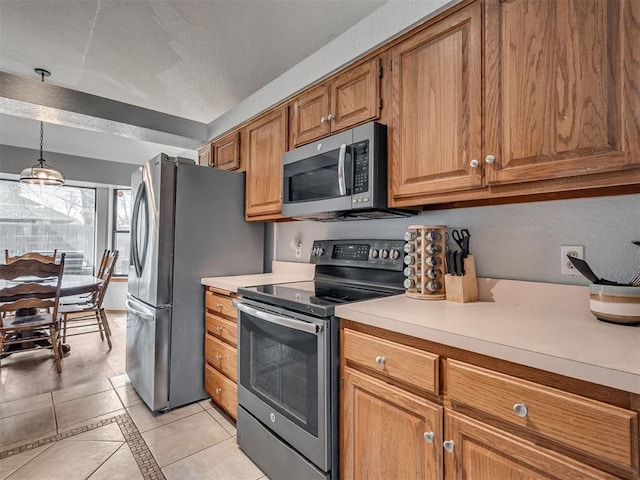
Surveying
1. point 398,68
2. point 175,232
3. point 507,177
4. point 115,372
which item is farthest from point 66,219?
point 507,177

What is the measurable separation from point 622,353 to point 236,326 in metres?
1.75

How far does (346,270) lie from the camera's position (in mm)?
2004

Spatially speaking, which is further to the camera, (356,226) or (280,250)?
(280,250)

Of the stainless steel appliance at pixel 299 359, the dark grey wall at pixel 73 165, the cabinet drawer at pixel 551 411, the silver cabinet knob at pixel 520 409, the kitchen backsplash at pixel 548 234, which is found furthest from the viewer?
the dark grey wall at pixel 73 165

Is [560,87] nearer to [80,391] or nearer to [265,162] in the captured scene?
[265,162]

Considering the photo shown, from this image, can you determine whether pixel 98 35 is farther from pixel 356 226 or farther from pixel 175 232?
pixel 356 226

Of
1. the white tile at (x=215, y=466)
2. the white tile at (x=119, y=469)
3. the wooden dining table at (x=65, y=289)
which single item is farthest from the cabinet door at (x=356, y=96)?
the wooden dining table at (x=65, y=289)

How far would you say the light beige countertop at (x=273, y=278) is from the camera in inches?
83.7

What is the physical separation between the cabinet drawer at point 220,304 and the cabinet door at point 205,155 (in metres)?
1.37

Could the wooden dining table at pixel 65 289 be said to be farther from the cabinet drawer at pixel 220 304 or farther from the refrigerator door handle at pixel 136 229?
the cabinet drawer at pixel 220 304

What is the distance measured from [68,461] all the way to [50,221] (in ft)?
14.9

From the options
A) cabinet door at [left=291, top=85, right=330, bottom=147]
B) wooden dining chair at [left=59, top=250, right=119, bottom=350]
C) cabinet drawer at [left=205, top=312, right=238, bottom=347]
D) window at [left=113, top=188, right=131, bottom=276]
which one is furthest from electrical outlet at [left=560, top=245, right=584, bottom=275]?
window at [left=113, top=188, right=131, bottom=276]

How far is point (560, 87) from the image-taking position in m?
1.07

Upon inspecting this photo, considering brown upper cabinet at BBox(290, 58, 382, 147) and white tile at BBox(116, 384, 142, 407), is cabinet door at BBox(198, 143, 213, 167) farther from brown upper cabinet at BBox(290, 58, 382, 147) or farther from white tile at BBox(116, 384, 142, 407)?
white tile at BBox(116, 384, 142, 407)
